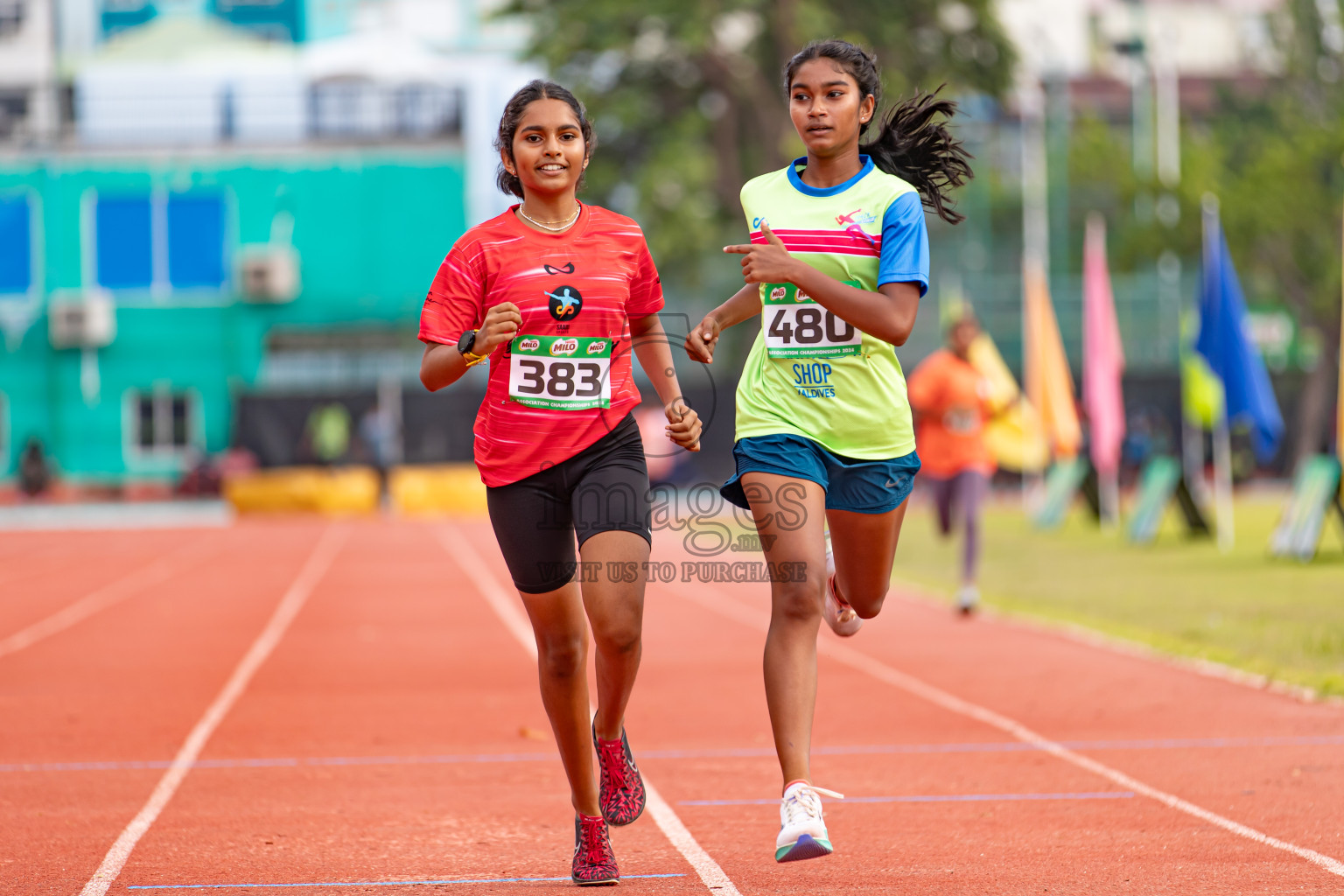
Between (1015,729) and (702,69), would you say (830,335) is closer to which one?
(1015,729)

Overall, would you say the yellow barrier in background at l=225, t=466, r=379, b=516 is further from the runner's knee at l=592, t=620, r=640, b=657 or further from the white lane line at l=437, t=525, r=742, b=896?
the runner's knee at l=592, t=620, r=640, b=657

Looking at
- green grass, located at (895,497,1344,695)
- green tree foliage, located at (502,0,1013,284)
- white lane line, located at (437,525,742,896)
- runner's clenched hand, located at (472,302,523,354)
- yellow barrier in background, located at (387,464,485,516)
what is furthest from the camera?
yellow barrier in background, located at (387,464,485,516)

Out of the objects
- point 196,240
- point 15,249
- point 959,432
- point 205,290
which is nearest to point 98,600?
point 959,432

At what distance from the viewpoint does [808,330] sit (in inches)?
200

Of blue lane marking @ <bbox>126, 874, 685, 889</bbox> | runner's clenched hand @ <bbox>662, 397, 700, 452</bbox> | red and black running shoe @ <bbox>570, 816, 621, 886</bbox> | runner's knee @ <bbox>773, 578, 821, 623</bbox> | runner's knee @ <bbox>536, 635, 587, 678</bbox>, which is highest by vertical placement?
runner's clenched hand @ <bbox>662, 397, 700, 452</bbox>

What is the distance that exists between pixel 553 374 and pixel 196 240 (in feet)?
121

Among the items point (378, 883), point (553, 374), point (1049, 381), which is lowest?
point (1049, 381)

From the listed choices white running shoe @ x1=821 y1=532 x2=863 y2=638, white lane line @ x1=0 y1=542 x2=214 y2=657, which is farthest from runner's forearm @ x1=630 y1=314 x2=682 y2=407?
white lane line @ x1=0 y1=542 x2=214 y2=657

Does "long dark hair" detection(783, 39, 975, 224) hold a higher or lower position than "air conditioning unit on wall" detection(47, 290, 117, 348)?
higher

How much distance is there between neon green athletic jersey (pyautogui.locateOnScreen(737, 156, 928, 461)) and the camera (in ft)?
16.4

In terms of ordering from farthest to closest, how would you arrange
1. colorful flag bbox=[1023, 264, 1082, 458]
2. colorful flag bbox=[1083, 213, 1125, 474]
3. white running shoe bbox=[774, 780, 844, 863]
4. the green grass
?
colorful flag bbox=[1023, 264, 1082, 458] → colorful flag bbox=[1083, 213, 1125, 474] → the green grass → white running shoe bbox=[774, 780, 844, 863]

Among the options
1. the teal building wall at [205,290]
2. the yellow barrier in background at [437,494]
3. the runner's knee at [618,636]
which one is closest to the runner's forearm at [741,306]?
the runner's knee at [618,636]

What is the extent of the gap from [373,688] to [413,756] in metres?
2.30

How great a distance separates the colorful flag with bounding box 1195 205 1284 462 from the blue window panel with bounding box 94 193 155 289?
27.5 m
